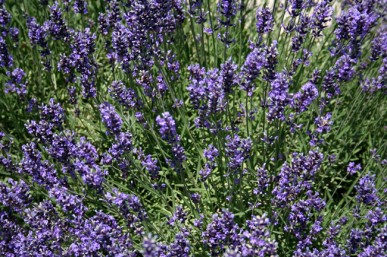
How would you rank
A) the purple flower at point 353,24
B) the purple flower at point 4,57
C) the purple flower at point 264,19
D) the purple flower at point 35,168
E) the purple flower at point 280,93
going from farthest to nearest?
the purple flower at point 4,57 → the purple flower at point 264,19 → the purple flower at point 353,24 → the purple flower at point 35,168 → the purple flower at point 280,93

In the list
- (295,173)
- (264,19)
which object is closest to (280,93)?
(295,173)

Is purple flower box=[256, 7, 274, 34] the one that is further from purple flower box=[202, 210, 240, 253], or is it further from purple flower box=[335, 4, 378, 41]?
purple flower box=[202, 210, 240, 253]

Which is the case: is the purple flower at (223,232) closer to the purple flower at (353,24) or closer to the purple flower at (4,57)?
the purple flower at (353,24)

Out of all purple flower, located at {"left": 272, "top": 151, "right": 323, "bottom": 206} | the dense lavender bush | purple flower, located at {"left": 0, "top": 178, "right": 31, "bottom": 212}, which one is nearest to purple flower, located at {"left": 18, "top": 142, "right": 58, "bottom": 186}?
the dense lavender bush

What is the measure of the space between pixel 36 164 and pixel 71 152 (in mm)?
274

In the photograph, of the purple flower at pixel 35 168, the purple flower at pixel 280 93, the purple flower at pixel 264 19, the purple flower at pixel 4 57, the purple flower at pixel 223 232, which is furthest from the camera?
the purple flower at pixel 4 57

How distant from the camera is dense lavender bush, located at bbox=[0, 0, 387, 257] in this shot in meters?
3.38

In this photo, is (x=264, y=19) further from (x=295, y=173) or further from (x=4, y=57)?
(x=4, y=57)

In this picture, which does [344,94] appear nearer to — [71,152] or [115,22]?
[115,22]

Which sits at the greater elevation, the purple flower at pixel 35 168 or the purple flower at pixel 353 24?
the purple flower at pixel 353 24

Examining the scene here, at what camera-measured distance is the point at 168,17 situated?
172 inches

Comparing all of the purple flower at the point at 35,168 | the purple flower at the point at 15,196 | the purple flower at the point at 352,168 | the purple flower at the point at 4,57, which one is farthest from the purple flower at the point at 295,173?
the purple flower at the point at 4,57

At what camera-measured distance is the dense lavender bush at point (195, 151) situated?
3.38 metres

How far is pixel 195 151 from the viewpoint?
187 inches
